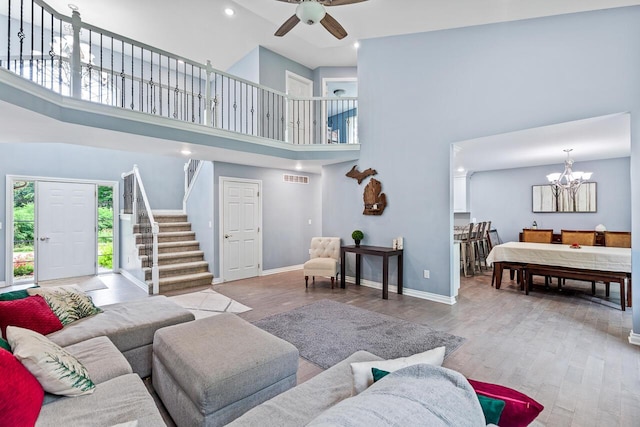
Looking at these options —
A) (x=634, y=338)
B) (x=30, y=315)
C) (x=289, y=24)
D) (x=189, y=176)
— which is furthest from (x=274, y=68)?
(x=634, y=338)

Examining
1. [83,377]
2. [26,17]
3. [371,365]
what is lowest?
[83,377]

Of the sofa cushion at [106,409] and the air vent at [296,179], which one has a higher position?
the air vent at [296,179]

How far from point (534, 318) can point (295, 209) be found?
5.06 m

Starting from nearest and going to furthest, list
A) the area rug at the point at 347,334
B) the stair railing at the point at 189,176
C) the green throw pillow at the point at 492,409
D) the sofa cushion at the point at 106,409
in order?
1. the green throw pillow at the point at 492,409
2. the sofa cushion at the point at 106,409
3. the area rug at the point at 347,334
4. the stair railing at the point at 189,176

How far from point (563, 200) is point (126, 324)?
27.9ft

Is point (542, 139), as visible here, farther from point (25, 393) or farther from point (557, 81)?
point (25, 393)

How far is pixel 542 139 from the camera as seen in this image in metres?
4.35

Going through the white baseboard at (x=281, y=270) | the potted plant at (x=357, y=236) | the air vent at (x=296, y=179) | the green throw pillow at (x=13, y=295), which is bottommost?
the white baseboard at (x=281, y=270)

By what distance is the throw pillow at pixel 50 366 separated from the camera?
1.43m

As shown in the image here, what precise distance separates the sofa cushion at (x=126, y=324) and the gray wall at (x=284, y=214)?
3669mm

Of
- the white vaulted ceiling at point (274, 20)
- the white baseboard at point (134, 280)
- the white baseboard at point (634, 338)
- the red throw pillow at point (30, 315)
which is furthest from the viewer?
the white baseboard at point (134, 280)

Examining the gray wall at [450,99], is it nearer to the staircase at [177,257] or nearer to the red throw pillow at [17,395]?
the staircase at [177,257]

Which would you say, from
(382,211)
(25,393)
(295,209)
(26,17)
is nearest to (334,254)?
(382,211)

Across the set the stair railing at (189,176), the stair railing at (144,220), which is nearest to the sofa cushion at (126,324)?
the stair railing at (144,220)
